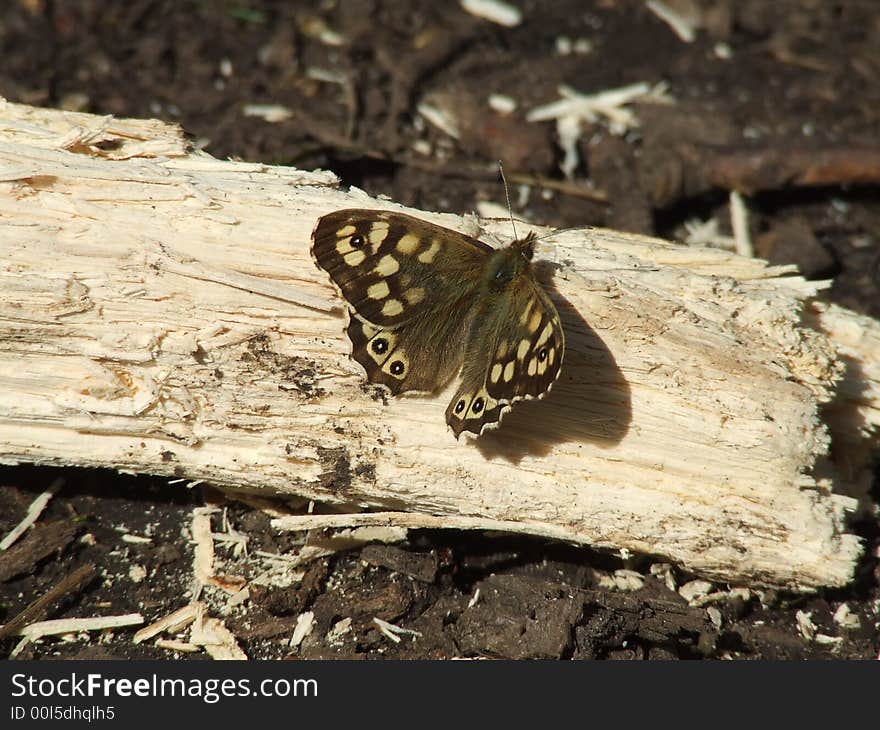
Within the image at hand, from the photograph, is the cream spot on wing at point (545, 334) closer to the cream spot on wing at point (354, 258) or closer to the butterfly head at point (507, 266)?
the butterfly head at point (507, 266)

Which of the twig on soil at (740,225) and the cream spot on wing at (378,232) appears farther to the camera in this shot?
the twig on soil at (740,225)

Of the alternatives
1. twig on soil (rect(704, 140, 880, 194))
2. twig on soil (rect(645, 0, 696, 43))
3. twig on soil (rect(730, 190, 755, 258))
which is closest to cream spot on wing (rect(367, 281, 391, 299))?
twig on soil (rect(730, 190, 755, 258))

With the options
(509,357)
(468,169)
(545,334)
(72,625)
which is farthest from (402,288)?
Answer: (468,169)

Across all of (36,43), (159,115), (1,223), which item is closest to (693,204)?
(159,115)

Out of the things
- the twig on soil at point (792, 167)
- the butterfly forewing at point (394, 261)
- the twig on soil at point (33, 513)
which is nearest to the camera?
the butterfly forewing at point (394, 261)

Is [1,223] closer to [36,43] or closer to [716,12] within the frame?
[36,43]

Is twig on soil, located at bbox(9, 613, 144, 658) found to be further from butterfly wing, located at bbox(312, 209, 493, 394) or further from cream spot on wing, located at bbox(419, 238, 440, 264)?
cream spot on wing, located at bbox(419, 238, 440, 264)

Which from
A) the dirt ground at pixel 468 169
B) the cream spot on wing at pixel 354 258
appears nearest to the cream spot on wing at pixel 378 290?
the cream spot on wing at pixel 354 258

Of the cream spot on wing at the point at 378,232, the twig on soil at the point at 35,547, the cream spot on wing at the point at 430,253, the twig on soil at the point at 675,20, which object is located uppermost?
the twig on soil at the point at 675,20
